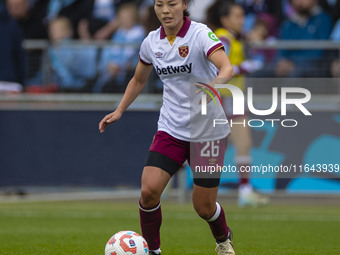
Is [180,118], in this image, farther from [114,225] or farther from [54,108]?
[54,108]

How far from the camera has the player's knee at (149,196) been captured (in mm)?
6180

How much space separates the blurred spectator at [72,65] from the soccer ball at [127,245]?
23.7 ft

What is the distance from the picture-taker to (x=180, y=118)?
252 inches

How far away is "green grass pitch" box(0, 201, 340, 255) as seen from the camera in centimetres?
743

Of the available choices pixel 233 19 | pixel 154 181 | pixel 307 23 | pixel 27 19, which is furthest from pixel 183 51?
pixel 27 19

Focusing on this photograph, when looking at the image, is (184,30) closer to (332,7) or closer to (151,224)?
(151,224)

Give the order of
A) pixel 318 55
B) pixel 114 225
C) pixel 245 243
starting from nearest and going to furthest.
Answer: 1. pixel 245 243
2. pixel 114 225
3. pixel 318 55

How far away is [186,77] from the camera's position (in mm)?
6352

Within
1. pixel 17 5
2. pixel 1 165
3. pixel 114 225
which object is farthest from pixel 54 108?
pixel 114 225

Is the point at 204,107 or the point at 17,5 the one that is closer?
the point at 204,107

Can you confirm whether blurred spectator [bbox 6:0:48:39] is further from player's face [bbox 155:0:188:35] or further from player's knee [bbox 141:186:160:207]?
player's knee [bbox 141:186:160:207]

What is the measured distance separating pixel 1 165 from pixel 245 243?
20.6 ft

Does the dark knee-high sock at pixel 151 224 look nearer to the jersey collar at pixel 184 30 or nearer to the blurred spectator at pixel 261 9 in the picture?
the jersey collar at pixel 184 30

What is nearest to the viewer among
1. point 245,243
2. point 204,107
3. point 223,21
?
point 204,107
